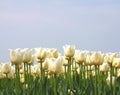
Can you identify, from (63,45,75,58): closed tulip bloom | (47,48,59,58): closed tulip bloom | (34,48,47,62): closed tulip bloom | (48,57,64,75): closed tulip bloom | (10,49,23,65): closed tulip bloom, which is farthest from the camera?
(47,48,59,58): closed tulip bloom

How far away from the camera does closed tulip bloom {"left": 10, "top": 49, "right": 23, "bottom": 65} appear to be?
22.5ft

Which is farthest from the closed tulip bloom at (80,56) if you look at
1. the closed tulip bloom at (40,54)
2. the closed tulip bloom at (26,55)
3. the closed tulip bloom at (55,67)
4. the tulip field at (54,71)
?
the closed tulip bloom at (55,67)

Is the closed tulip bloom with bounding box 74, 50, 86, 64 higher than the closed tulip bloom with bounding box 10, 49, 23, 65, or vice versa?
the closed tulip bloom with bounding box 10, 49, 23, 65

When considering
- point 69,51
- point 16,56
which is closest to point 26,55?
point 16,56

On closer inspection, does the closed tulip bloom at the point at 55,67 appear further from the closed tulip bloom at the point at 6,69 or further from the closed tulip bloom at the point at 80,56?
the closed tulip bloom at the point at 6,69

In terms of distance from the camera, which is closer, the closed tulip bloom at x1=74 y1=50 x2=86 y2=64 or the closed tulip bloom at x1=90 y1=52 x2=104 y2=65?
the closed tulip bloom at x1=90 y1=52 x2=104 y2=65

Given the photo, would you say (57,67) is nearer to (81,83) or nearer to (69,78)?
(69,78)

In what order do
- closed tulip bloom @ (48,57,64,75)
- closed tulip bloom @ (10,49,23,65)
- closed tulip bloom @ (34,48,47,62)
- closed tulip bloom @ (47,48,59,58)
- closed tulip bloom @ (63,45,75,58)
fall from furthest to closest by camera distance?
1. closed tulip bloom @ (47,48,59,58)
2. closed tulip bloom @ (63,45,75,58)
3. closed tulip bloom @ (34,48,47,62)
4. closed tulip bloom @ (10,49,23,65)
5. closed tulip bloom @ (48,57,64,75)

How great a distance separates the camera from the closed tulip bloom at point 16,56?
687 centimetres

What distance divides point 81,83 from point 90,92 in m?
2.13

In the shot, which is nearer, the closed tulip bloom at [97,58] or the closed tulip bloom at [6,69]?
the closed tulip bloom at [97,58]

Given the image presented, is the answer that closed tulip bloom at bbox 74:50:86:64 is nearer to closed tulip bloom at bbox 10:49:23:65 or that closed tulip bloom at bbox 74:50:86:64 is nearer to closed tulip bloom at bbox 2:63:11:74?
closed tulip bloom at bbox 2:63:11:74

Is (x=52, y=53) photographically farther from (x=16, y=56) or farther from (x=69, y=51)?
(x=16, y=56)

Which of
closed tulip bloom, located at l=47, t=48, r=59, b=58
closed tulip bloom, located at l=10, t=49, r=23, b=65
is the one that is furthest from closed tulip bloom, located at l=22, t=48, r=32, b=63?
closed tulip bloom, located at l=47, t=48, r=59, b=58
